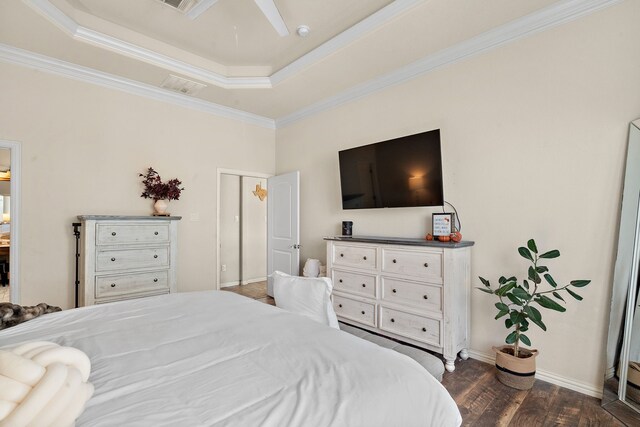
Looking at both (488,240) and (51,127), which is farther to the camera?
(51,127)

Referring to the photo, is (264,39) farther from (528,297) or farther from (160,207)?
(528,297)

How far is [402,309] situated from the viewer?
2.87 meters

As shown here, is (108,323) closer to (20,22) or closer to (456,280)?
(456,280)

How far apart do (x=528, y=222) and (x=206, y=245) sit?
150 inches

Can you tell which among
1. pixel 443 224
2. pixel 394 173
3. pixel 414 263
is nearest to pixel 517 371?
pixel 414 263

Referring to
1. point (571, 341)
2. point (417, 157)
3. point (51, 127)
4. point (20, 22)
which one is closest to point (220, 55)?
Result: point (20, 22)

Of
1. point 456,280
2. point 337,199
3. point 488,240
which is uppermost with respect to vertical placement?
point 337,199

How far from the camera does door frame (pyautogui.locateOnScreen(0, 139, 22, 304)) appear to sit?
2994mm

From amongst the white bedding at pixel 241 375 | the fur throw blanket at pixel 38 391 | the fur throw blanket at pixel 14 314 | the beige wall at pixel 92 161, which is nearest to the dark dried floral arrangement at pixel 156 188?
the beige wall at pixel 92 161

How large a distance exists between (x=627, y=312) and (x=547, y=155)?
1.22 m

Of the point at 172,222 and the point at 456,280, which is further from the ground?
the point at 172,222

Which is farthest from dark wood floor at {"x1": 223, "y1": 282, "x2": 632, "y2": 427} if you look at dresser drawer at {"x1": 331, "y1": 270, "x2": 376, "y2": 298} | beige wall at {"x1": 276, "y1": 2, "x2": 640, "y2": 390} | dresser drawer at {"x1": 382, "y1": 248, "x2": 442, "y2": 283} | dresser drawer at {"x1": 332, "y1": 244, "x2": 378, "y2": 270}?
dresser drawer at {"x1": 332, "y1": 244, "x2": 378, "y2": 270}

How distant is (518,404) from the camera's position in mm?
2105

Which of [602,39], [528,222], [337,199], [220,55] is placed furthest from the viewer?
[337,199]
